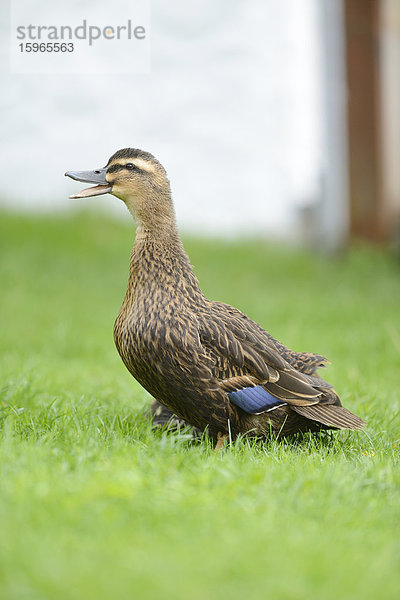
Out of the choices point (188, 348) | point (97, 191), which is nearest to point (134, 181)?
point (97, 191)

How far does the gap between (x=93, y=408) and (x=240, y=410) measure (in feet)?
2.80

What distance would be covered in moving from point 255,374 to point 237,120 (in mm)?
9504

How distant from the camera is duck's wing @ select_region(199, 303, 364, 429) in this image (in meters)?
3.60

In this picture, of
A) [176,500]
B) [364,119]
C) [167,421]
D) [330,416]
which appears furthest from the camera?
[364,119]

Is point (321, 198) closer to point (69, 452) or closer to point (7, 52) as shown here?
point (7, 52)

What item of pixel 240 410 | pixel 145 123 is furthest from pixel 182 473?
pixel 145 123

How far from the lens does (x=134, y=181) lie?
3.78m

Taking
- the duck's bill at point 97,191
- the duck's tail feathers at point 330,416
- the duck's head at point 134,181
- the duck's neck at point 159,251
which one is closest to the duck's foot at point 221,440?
the duck's tail feathers at point 330,416

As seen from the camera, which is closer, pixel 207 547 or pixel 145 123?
pixel 207 547

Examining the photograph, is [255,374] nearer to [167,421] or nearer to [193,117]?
[167,421]

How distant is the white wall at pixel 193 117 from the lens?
11.8 meters

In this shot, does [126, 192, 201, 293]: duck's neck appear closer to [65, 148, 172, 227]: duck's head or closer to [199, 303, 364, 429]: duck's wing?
[65, 148, 172, 227]: duck's head

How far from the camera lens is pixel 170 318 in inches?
139

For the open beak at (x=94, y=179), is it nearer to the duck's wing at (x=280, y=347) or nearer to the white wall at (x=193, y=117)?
the duck's wing at (x=280, y=347)
